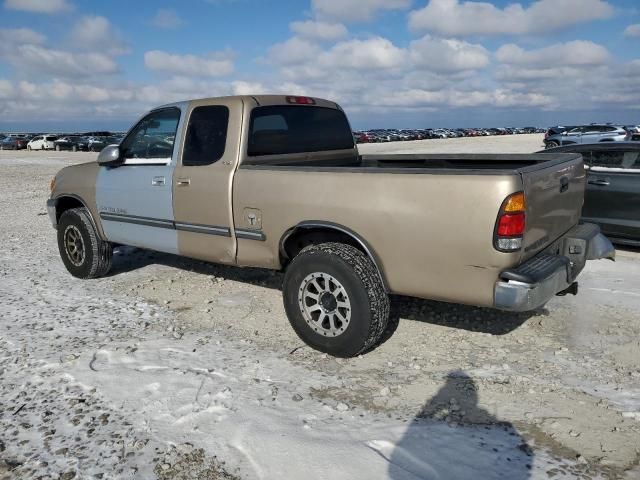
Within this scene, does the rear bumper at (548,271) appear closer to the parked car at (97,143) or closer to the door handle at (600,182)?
the door handle at (600,182)

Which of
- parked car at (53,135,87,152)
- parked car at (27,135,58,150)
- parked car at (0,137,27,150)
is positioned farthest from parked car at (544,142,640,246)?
parked car at (0,137,27,150)

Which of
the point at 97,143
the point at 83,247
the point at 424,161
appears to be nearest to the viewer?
the point at 424,161

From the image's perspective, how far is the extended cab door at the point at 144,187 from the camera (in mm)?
5043

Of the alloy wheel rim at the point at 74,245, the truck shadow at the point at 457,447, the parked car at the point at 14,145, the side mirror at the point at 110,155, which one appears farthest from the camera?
the parked car at the point at 14,145

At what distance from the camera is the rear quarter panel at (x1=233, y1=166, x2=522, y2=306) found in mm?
A: 3266

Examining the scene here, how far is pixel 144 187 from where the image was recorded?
519 cm

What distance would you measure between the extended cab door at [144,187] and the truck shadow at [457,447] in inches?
117

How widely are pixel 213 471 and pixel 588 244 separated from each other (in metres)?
3.25

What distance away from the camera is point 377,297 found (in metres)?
3.76

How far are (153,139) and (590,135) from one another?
2726 cm

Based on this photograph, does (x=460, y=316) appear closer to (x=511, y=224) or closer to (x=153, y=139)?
(x=511, y=224)

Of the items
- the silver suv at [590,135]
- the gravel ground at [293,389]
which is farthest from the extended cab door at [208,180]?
the silver suv at [590,135]

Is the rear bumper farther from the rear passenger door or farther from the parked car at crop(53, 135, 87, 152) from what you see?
the parked car at crop(53, 135, 87, 152)

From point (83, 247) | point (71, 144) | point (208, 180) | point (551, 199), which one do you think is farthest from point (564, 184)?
point (71, 144)
